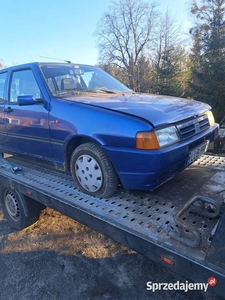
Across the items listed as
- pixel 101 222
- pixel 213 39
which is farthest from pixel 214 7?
pixel 101 222

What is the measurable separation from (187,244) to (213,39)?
55.4ft

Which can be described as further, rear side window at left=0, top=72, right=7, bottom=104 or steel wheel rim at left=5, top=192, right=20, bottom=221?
rear side window at left=0, top=72, right=7, bottom=104

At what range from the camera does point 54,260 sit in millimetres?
2521

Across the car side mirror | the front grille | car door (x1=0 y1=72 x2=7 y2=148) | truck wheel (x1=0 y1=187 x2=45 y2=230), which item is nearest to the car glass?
the car side mirror

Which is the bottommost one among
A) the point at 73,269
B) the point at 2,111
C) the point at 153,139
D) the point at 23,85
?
the point at 73,269

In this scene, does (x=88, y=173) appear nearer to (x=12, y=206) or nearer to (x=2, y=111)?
(x=12, y=206)

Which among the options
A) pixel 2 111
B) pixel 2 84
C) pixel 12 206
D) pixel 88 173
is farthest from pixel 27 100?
pixel 12 206

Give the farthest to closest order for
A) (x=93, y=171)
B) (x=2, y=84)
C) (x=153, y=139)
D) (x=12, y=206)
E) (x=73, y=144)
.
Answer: (x=2, y=84) < (x=12, y=206) < (x=73, y=144) < (x=93, y=171) < (x=153, y=139)

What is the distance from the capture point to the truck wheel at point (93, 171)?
216 centimetres

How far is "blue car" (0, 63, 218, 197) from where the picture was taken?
1.92 metres

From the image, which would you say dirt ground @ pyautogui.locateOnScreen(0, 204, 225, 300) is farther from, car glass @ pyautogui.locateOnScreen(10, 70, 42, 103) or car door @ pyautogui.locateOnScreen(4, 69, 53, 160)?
car glass @ pyautogui.locateOnScreen(10, 70, 42, 103)

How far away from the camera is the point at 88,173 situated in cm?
229

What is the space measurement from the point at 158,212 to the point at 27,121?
2.07 meters

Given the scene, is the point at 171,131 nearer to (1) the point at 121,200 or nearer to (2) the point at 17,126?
(1) the point at 121,200
